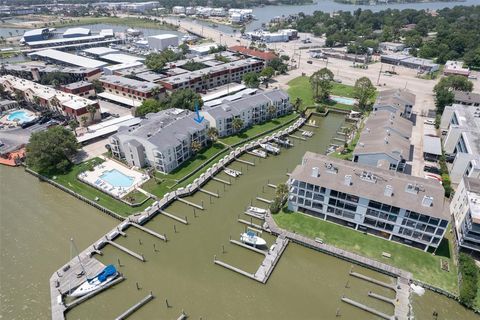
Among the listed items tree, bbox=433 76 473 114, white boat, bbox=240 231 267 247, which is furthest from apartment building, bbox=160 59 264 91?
white boat, bbox=240 231 267 247

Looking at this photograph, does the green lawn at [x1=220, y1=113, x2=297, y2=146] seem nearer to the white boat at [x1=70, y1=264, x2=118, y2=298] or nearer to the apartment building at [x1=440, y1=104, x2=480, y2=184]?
the apartment building at [x1=440, y1=104, x2=480, y2=184]

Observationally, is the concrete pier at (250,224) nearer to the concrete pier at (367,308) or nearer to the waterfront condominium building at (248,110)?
the concrete pier at (367,308)

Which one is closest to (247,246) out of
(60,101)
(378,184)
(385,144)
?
(378,184)

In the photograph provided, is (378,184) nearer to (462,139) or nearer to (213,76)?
(462,139)

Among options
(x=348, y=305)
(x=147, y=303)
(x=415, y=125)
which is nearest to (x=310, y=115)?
(x=415, y=125)

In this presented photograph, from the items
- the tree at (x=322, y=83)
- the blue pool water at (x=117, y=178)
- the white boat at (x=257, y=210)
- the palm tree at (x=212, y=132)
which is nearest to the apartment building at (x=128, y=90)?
the palm tree at (x=212, y=132)

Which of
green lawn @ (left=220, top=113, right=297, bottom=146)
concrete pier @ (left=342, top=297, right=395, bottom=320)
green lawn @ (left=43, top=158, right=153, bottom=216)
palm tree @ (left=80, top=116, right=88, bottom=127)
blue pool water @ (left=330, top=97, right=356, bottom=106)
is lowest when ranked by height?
concrete pier @ (left=342, top=297, right=395, bottom=320)
